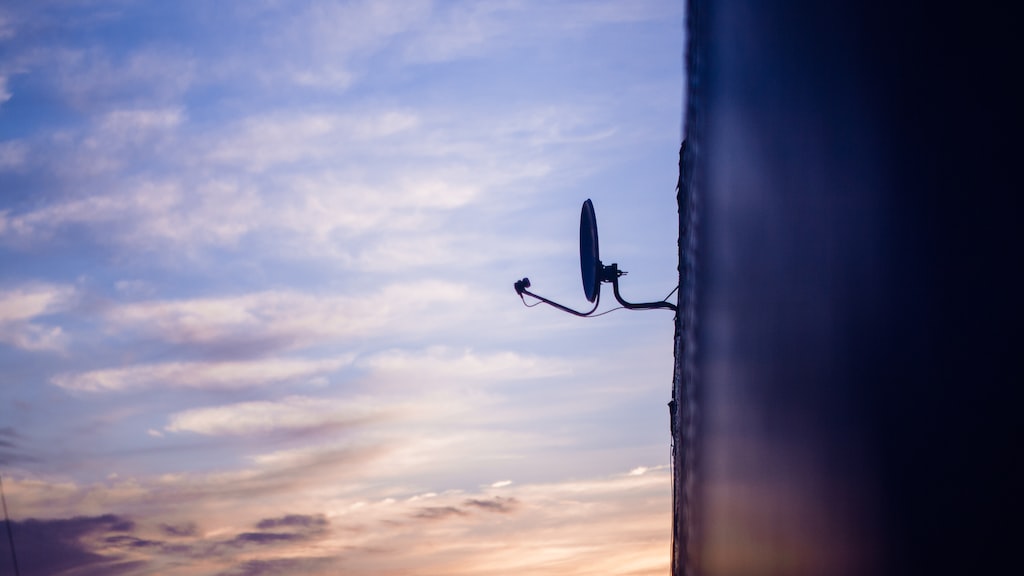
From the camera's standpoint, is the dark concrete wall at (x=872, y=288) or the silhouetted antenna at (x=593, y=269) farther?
the silhouetted antenna at (x=593, y=269)

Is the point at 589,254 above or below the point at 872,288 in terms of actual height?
above

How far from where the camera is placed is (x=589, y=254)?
24.0 ft

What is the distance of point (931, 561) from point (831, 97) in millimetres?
1144

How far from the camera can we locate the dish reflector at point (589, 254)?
7133 millimetres

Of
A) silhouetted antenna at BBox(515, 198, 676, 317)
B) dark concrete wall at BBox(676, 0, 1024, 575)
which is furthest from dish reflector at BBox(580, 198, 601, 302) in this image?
dark concrete wall at BBox(676, 0, 1024, 575)

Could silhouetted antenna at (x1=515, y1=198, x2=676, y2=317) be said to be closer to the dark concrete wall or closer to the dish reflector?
the dish reflector

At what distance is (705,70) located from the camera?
4277mm

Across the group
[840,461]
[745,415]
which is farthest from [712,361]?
[840,461]

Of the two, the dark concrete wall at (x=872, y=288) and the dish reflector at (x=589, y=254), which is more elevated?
the dish reflector at (x=589, y=254)

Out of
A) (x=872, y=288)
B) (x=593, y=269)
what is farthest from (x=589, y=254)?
(x=872, y=288)

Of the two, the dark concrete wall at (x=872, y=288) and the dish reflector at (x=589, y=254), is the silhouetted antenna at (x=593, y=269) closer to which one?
the dish reflector at (x=589, y=254)

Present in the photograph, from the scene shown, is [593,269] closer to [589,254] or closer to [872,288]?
[589,254]

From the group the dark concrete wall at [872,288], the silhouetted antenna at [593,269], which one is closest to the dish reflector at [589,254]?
the silhouetted antenna at [593,269]

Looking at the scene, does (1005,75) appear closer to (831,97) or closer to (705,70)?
(831,97)
